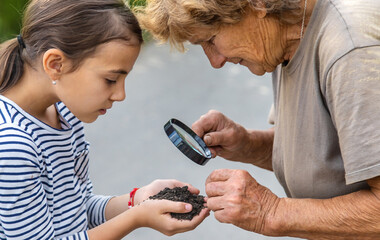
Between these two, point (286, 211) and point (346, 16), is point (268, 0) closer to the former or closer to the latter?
point (346, 16)

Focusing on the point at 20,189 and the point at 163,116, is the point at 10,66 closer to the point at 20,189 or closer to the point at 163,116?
the point at 20,189

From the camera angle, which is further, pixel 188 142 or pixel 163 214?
pixel 188 142

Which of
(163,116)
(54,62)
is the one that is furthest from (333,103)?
(163,116)

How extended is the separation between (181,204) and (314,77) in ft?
2.39

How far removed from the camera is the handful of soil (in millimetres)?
2059

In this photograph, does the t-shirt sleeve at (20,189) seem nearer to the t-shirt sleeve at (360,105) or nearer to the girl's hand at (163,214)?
the girl's hand at (163,214)

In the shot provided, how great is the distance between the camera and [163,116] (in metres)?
5.09

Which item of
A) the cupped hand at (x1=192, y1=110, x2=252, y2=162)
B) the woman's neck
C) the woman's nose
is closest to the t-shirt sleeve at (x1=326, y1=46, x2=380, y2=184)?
the woman's neck

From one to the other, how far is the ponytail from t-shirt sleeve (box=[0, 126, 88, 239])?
239 mm

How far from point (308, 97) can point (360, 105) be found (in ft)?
1.00

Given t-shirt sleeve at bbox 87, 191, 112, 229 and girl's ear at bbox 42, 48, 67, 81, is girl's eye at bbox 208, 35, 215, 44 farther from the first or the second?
t-shirt sleeve at bbox 87, 191, 112, 229

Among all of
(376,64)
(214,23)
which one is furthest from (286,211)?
(214,23)

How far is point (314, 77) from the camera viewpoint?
1878 mm

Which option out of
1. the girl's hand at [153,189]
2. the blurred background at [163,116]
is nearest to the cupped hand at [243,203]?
the girl's hand at [153,189]
